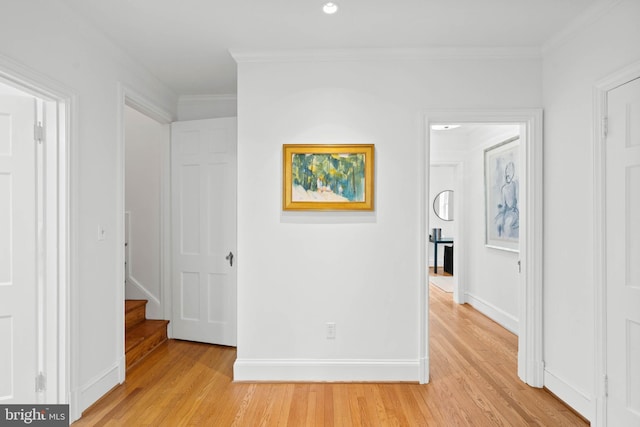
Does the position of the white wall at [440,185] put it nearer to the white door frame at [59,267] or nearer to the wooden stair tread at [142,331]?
the wooden stair tread at [142,331]

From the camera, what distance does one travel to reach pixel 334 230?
3.01 metres

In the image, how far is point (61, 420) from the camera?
2301 millimetres

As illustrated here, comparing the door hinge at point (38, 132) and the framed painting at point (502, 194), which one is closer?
the door hinge at point (38, 132)

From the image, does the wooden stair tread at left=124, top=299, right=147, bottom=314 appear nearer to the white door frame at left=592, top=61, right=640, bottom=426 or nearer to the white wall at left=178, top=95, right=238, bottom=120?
the white wall at left=178, top=95, right=238, bottom=120

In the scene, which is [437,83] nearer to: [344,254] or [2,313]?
[344,254]

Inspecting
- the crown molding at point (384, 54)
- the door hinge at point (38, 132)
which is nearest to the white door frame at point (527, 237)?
the crown molding at point (384, 54)

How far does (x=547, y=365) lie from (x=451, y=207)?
653cm

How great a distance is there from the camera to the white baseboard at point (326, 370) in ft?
9.74

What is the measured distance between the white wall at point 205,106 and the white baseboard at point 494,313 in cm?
387

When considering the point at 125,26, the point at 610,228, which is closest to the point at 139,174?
the point at 125,26

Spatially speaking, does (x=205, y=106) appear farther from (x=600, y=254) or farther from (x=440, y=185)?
(x=440, y=185)

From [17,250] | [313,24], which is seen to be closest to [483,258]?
[313,24]

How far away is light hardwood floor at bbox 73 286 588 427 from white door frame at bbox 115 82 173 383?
431mm

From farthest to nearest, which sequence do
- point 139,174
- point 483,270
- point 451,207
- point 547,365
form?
point 451,207
point 483,270
point 139,174
point 547,365
